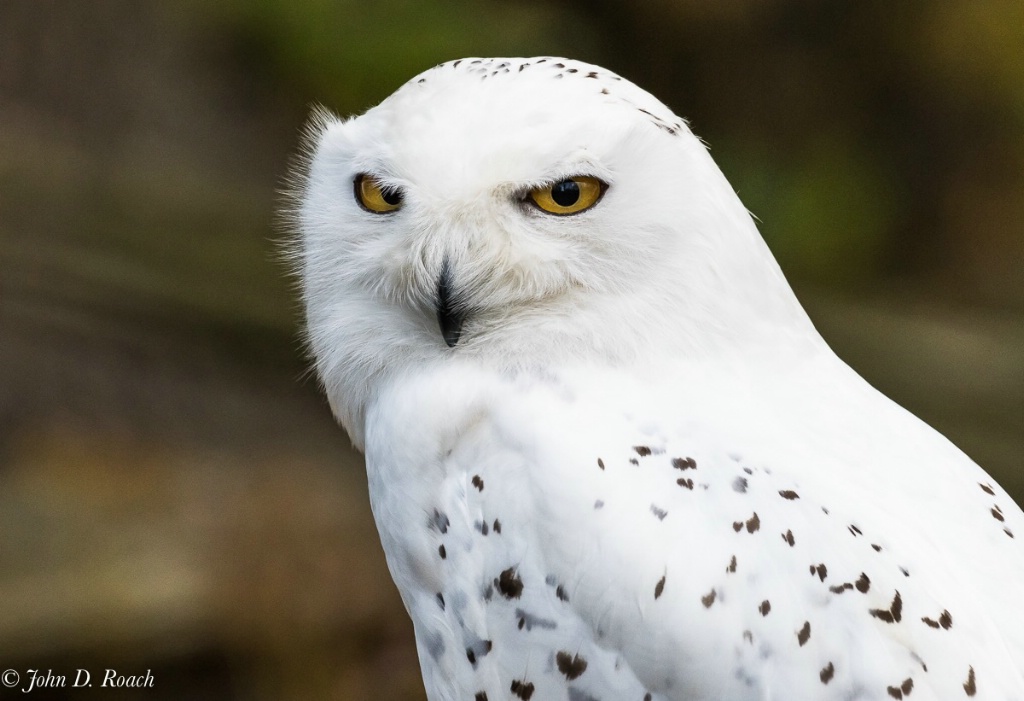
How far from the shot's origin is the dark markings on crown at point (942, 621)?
99 centimetres

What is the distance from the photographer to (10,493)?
9.61ft

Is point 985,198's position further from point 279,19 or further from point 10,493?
point 10,493

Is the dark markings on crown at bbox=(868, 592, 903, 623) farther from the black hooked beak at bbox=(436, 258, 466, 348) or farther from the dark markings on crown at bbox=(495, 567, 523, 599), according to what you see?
the black hooked beak at bbox=(436, 258, 466, 348)

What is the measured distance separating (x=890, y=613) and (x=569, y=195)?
60cm

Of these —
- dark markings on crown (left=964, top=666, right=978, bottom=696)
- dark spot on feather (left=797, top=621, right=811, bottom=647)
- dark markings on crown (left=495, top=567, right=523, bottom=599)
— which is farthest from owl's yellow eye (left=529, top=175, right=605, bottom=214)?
dark markings on crown (left=964, top=666, right=978, bottom=696)

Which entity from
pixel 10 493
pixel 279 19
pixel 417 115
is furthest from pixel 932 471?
pixel 10 493

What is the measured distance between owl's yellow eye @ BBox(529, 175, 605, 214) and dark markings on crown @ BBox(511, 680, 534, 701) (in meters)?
0.58

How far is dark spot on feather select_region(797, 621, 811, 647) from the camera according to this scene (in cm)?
100

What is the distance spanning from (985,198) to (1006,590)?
271 centimetres

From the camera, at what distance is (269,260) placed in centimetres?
305

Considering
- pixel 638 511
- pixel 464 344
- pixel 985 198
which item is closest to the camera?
pixel 638 511

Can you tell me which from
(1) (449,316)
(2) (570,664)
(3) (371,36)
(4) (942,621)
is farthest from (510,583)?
(3) (371,36)

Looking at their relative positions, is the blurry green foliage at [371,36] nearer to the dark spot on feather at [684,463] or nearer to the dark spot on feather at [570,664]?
the dark spot on feather at [684,463]

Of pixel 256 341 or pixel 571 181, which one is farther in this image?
pixel 256 341
